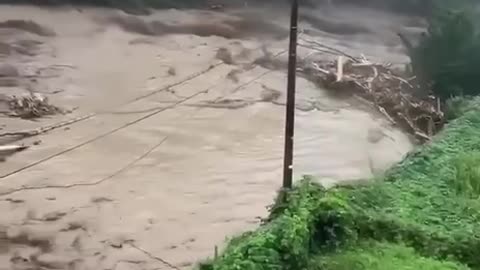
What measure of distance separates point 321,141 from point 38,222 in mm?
2622

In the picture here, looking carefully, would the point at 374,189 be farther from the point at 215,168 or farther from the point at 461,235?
the point at 215,168

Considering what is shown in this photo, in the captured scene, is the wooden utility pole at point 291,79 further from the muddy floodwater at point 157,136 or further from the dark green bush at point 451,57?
the dark green bush at point 451,57

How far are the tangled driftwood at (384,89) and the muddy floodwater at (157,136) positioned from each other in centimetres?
16

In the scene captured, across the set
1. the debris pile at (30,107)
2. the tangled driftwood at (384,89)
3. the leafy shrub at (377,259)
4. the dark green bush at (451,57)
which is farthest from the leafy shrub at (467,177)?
the debris pile at (30,107)

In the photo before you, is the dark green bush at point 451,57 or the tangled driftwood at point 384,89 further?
the tangled driftwood at point 384,89

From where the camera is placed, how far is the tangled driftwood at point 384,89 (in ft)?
25.3

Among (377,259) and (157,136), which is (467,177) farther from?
(157,136)

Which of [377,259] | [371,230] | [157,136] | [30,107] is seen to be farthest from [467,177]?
[30,107]

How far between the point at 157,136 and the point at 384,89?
2.45 meters

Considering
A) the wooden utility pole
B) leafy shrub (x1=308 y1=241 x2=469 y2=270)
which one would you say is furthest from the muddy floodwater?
leafy shrub (x1=308 y1=241 x2=469 y2=270)

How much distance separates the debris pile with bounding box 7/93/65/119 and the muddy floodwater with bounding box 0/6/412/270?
12 cm

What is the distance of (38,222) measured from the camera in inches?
226

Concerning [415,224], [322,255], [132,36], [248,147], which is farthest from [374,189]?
[132,36]

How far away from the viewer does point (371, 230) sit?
10.9ft
